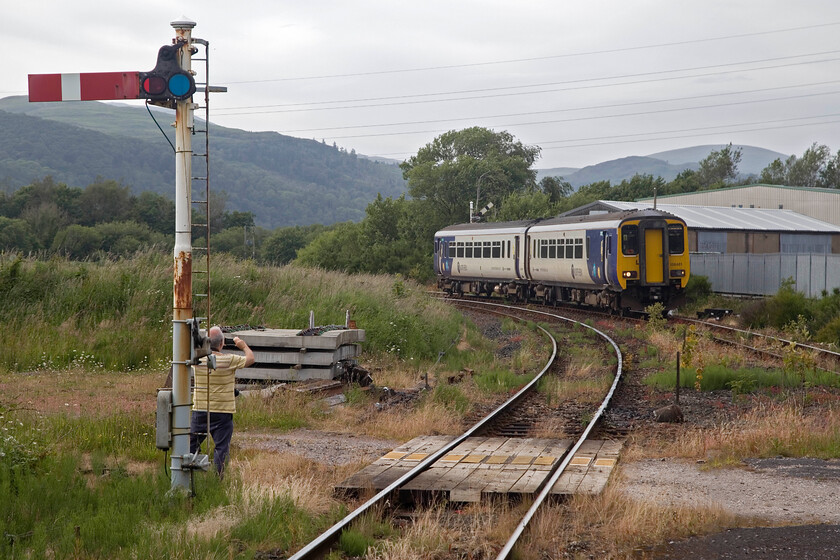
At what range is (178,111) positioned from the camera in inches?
279

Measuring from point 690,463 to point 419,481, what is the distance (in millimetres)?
3198

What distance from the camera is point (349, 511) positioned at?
7.09m

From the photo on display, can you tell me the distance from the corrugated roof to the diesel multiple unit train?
11.2 meters

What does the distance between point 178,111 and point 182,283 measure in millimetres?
1397

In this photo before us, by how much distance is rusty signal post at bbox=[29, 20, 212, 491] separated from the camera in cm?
688

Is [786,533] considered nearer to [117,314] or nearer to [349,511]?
[349,511]

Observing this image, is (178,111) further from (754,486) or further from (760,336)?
(760,336)

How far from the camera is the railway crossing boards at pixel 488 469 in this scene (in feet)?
24.8

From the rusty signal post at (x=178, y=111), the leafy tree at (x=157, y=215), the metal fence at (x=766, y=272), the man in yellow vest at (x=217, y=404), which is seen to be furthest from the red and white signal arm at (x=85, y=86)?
the leafy tree at (x=157, y=215)

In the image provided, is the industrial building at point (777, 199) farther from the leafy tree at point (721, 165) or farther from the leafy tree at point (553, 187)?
the leafy tree at point (721, 165)

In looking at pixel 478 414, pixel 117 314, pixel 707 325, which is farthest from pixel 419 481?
pixel 707 325

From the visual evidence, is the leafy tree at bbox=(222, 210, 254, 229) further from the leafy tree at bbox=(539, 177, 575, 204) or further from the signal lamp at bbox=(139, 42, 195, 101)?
the signal lamp at bbox=(139, 42, 195, 101)

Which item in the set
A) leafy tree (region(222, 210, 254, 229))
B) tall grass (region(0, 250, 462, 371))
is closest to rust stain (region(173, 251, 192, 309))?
tall grass (region(0, 250, 462, 371))

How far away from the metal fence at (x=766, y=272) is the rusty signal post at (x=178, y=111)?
85.9 feet
